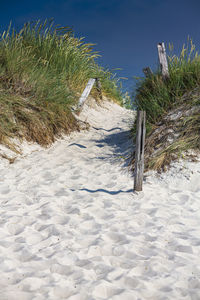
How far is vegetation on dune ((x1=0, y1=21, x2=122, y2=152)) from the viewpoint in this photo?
241 inches

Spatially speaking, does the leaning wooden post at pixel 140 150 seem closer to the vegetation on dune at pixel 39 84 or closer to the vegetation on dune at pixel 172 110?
the vegetation on dune at pixel 172 110

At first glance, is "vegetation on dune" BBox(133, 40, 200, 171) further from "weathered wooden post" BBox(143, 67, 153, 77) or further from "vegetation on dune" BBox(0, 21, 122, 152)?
"vegetation on dune" BBox(0, 21, 122, 152)

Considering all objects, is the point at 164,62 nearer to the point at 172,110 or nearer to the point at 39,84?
the point at 172,110

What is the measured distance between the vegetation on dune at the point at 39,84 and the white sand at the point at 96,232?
3.05 ft

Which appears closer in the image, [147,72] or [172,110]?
[172,110]

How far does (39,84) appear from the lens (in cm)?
695

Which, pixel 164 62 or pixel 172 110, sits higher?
pixel 164 62

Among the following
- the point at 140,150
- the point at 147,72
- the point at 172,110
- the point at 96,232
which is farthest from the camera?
the point at 147,72

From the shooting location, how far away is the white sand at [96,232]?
2207 millimetres

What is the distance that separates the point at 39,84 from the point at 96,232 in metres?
4.71

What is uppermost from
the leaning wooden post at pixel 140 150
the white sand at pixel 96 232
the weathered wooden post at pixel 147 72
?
the weathered wooden post at pixel 147 72

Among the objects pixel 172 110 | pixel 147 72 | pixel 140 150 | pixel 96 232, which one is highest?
pixel 147 72

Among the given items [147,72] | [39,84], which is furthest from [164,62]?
[39,84]

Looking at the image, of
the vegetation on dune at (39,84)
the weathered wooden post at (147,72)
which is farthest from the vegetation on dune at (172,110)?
the vegetation on dune at (39,84)
